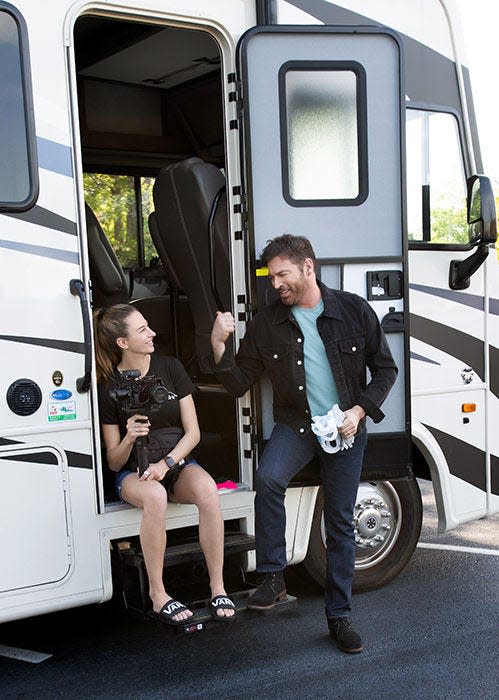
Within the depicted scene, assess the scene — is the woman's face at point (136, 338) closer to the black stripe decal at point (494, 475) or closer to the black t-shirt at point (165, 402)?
the black t-shirt at point (165, 402)

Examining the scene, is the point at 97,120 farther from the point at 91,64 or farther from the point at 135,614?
the point at 135,614

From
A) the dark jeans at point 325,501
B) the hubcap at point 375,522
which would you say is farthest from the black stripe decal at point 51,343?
the hubcap at point 375,522

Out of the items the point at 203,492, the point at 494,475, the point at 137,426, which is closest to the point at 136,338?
the point at 137,426

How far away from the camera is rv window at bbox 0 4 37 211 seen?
3598 mm

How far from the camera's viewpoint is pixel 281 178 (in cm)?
410

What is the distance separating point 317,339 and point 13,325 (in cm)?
125

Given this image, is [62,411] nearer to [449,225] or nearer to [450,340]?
[450,340]

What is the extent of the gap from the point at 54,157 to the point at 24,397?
946 millimetres

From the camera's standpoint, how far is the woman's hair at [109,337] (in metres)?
3.97

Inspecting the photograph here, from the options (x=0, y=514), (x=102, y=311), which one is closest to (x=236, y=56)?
(x=102, y=311)

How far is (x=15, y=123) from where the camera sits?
143 inches

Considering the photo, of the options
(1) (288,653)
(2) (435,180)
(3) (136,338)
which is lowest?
(1) (288,653)

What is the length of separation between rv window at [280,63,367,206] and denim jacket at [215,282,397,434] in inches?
18.7

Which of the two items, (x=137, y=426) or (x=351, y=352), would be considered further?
(x=351, y=352)
